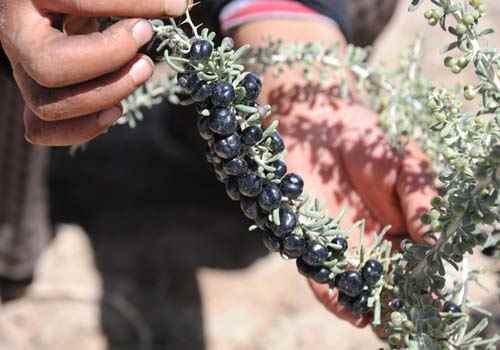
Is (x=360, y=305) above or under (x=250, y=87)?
under

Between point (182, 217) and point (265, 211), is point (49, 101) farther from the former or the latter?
point (182, 217)

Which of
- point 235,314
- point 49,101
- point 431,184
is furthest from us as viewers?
point 235,314

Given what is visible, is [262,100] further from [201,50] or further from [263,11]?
[201,50]

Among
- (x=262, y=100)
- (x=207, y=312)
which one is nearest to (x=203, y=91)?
(x=262, y=100)

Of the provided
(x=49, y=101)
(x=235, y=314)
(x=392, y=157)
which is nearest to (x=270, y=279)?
(x=235, y=314)

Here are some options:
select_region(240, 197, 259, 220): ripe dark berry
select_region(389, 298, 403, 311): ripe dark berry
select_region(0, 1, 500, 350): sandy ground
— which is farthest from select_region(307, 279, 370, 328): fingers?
select_region(0, 1, 500, 350): sandy ground
